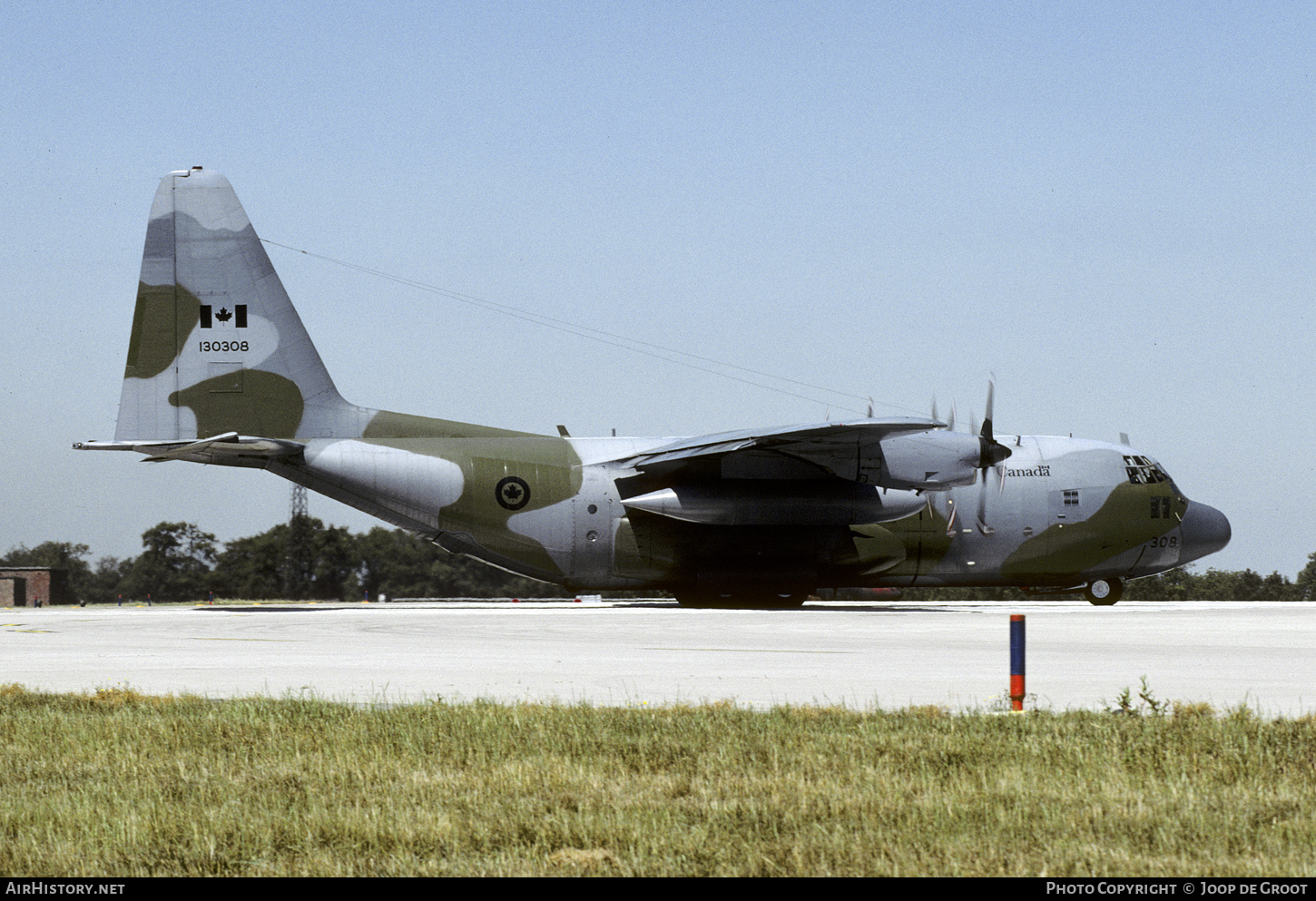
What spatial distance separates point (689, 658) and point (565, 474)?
49.2ft

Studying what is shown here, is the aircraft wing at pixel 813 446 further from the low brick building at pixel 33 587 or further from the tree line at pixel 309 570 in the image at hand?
the low brick building at pixel 33 587

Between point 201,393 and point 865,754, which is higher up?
point 201,393

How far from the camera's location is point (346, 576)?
6731 cm

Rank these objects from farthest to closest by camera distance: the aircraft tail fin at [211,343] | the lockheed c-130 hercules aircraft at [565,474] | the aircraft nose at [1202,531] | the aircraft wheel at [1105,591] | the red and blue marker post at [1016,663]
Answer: the aircraft wheel at [1105,591], the aircraft nose at [1202,531], the aircraft tail fin at [211,343], the lockheed c-130 hercules aircraft at [565,474], the red and blue marker post at [1016,663]

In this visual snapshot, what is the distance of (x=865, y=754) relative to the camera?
830cm

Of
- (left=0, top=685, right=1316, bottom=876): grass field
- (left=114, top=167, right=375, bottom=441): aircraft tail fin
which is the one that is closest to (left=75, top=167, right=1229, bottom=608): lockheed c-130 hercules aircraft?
(left=114, top=167, right=375, bottom=441): aircraft tail fin

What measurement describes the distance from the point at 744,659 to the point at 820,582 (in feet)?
53.1

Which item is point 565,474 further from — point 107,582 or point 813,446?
point 107,582

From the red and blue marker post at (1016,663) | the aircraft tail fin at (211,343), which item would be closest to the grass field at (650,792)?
the red and blue marker post at (1016,663)

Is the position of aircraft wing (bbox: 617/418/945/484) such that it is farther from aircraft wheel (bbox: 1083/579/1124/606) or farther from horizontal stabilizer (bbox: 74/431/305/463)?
aircraft wheel (bbox: 1083/579/1124/606)

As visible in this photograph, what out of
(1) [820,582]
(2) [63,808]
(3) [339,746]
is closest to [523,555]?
(1) [820,582]

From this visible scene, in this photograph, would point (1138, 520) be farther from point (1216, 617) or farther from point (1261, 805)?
point (1261, 805)

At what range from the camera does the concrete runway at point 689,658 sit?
11906 millimetres

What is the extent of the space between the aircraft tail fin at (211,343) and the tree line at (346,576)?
87.7 feet
